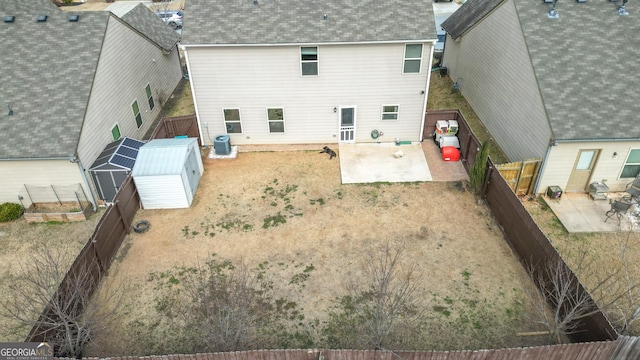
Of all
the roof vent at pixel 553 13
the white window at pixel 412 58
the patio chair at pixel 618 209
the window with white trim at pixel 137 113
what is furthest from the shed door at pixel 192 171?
the patio chair at pixel 618 209

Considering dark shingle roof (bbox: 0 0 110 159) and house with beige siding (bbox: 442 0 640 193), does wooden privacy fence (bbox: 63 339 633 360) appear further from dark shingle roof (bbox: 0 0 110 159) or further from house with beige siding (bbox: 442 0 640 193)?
dark shingle roof (bbox: 0 0 110 159)

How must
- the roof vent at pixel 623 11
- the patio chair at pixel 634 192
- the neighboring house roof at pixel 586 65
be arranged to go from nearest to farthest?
1. the neighboring house roof at pixel 586 65
2. the patio chair at pixel 634 192
3. the roof vent at pixel 623 11

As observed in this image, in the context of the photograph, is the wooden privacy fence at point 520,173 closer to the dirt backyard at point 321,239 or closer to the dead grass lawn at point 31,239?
the dirt backyard at point 321,239

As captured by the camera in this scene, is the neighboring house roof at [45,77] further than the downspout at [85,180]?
Yes

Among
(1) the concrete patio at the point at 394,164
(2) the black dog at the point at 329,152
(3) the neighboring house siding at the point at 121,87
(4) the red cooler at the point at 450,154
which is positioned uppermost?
(3) the neighboring house siding at the point at 121,87

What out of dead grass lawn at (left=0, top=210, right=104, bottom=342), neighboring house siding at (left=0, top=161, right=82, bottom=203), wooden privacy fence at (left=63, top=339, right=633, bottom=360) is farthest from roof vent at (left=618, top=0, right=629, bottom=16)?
dead grass lawn at (left=0, top=210, right=104, bottom=342)

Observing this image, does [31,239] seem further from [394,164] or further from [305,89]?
[394,164]

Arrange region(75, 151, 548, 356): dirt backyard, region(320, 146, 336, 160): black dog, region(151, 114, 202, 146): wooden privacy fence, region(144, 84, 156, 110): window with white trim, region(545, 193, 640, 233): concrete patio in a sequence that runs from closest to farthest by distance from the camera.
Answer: region(75, 151, 548, 356): dirt backyard → region(545, 193, 640, 233): concrete patio → region(320, 146, 336, 160): black dog → region(151, 114, 202, 146): wooden privacy fence → region(144, 84, 156, 110): window with white trim
